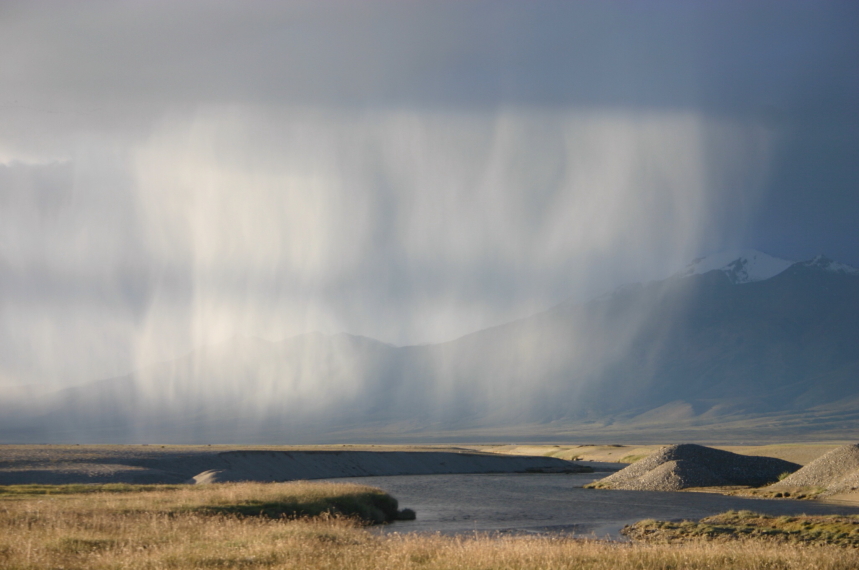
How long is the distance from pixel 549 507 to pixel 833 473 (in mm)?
30491

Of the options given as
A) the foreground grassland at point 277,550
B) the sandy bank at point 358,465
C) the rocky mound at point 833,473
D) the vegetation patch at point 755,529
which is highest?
the foreground grassland at point 277,550

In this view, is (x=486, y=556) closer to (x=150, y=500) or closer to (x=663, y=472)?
(x=150, y=500)

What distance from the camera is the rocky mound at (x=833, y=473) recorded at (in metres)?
65.4

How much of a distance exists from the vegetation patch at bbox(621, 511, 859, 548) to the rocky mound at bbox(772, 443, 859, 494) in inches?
803

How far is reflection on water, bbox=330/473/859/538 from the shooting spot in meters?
45.9

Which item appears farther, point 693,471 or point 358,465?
point 358,465

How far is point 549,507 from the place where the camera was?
59.3m

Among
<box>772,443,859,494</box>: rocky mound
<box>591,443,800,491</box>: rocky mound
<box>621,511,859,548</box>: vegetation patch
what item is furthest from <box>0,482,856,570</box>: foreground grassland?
<box>591,443,800,491</box>: rocky mound

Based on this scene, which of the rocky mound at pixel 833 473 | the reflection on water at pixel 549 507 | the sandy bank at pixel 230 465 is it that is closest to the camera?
the reflection on water at pixel 549 507

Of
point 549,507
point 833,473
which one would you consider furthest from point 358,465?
point 833,473

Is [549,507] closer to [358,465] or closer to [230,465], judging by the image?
[230,465]

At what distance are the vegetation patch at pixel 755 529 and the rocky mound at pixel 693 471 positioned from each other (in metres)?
31.6

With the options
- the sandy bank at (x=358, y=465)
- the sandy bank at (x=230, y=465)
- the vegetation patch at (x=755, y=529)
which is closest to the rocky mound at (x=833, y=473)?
the vegetation patch at (x=755, y=529)

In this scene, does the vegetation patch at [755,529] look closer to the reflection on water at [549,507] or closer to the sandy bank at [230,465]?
the reflection on water at [549,507]
